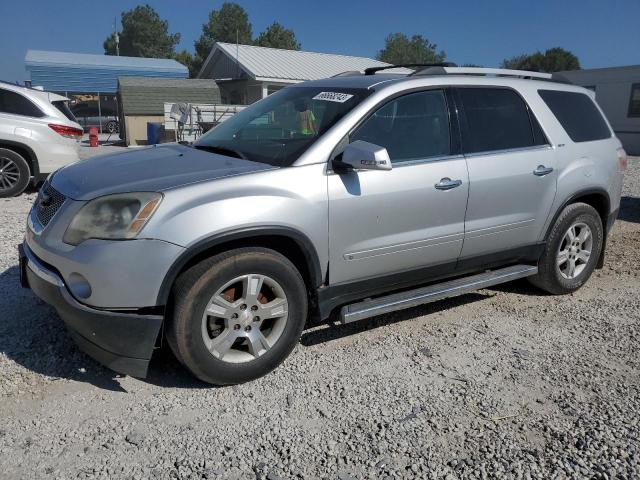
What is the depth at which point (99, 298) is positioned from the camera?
2811 mm

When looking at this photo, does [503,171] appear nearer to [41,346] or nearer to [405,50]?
[41,346]

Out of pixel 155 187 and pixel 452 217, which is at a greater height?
pixel 155 187

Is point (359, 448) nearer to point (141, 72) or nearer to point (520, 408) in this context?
point (520, 408)

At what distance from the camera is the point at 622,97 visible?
20859 millimetres

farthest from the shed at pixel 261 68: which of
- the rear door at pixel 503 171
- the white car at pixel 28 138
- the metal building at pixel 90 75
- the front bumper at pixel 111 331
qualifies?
the front bumper at pixel 111 331

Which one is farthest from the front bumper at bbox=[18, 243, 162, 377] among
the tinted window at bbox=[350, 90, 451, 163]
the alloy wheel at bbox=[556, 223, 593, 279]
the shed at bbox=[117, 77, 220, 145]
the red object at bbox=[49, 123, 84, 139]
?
the shed at bbox=[117, 77, 220, 145]

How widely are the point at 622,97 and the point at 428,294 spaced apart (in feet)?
68.8

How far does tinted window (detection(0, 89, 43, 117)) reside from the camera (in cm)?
823

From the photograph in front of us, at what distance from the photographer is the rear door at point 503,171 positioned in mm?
3939

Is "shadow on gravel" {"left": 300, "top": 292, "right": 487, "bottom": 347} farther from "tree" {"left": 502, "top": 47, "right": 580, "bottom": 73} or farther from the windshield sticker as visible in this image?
"tree" {"left": 502, "top": 47, "right": 580, "bottom": 73}

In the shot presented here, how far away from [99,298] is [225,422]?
91 cm

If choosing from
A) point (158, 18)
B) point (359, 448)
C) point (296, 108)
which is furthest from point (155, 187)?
point (158, 18)

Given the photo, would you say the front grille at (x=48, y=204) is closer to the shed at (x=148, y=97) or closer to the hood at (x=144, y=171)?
the hood at (x=144, y=171)

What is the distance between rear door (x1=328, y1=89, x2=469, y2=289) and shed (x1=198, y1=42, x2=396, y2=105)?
73.0ft
